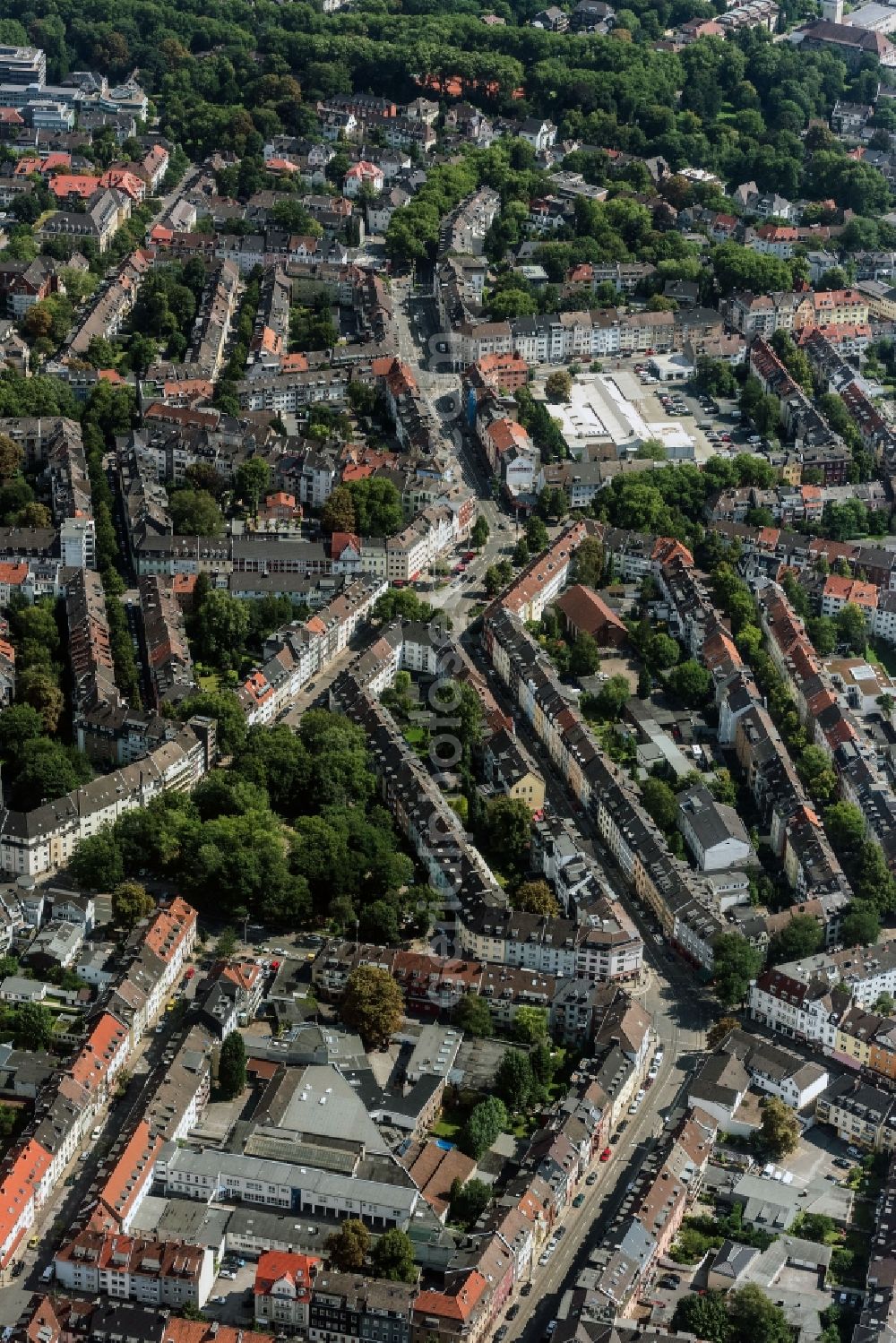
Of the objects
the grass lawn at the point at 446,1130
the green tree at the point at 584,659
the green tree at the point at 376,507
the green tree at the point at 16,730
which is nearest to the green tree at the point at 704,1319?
the grass lawn at the point at 446,1130

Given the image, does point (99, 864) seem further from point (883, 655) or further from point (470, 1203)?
point (883, 655)

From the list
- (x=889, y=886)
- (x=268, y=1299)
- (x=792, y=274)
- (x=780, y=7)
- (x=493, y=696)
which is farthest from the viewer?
(x=780, y=7)

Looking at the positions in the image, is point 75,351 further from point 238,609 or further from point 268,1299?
point 268,1299

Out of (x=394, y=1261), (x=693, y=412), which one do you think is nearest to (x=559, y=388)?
(x=693, y=412)

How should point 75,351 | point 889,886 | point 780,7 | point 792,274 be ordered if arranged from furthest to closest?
point 780,7 < point 792,274 < point 75,351 < point 889,886

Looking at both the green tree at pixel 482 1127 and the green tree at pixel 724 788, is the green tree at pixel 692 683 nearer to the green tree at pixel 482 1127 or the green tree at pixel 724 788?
the green tree at pixel 724 788

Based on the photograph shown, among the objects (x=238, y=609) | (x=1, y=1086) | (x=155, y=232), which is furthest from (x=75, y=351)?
(x=1, y=1086)
